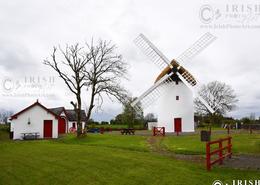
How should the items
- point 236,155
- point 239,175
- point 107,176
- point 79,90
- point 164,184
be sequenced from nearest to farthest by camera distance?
point 164,184 → point 107,176 → point 239,175 → point 236,155 → point 79,90

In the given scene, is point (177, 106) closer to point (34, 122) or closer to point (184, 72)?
point (184, 72)

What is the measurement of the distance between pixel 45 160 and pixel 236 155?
10032mm

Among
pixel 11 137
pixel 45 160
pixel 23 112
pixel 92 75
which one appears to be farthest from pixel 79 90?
pixel 45 160

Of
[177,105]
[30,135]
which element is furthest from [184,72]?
[30,135]

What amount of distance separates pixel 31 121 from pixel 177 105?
16833 millimetres

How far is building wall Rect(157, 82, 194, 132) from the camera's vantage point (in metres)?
34.8

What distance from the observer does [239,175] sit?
36.0 feet

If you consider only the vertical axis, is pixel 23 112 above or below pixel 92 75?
below

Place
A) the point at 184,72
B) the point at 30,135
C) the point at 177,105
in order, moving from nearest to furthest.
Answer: the point at 30,135
the point at 184,72
the point at 177,105

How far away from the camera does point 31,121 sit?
3256 cm

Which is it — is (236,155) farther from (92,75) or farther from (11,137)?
(11,137)

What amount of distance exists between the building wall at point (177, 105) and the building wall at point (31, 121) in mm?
13368

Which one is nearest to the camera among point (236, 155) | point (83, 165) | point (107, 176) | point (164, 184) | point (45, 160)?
point (164, 184)

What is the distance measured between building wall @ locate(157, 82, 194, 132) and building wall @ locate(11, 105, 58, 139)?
1337cm
